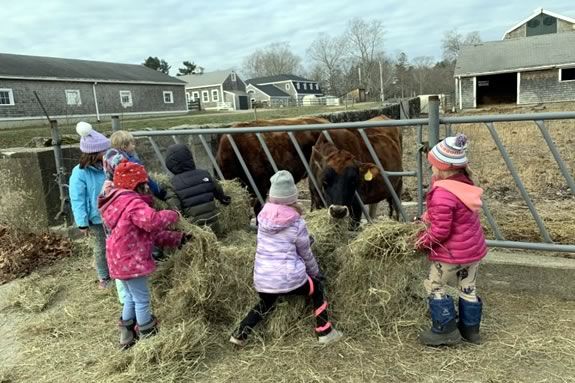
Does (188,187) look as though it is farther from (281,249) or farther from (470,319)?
(470,319)

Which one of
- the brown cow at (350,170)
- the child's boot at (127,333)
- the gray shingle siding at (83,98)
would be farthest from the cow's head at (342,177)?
the gray shingle siding at (83,98)

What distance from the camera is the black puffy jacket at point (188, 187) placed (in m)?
3.73

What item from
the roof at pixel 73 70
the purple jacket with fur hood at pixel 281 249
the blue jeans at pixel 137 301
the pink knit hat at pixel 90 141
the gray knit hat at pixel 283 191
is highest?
the roof at pixel 73 70

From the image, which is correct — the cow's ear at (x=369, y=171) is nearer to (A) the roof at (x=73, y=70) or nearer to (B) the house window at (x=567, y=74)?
(A) the roof at (x=73, y=70)

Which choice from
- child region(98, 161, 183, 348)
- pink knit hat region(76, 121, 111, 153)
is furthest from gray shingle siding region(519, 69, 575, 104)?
child region(98, 161, 183, 348)

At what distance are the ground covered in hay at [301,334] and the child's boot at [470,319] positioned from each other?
9 cm

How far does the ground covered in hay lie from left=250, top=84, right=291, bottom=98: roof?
72.3m

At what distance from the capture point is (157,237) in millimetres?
3260

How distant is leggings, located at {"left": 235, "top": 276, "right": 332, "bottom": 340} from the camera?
304 cm

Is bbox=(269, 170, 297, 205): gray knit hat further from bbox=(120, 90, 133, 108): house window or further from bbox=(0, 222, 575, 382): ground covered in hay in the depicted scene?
bbox=(120, 90, 133, 108): house window

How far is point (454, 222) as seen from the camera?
2.80m

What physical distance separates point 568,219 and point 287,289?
3655 millimetres

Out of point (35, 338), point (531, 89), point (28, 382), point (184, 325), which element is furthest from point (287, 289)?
point (531, 89)

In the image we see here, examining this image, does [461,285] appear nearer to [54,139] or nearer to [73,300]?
[73,300]
